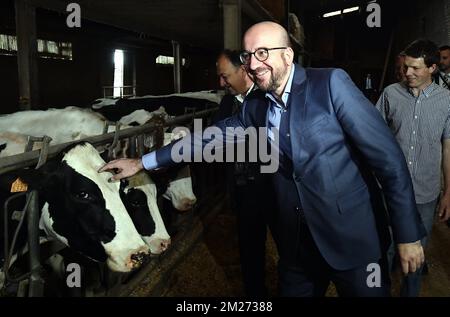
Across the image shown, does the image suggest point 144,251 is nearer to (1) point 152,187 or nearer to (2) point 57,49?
(1) point 152,187

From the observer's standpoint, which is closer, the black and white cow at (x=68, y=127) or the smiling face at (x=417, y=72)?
the smiling face at (x=417, y=72)

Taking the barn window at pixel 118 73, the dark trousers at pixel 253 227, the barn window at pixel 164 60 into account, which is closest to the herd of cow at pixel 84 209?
the dark trousers at pixel 253 227

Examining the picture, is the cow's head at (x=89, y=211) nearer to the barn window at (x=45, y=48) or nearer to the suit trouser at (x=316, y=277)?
the suit trouser at (x=316, y=277)

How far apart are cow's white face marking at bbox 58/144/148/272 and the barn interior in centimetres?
24

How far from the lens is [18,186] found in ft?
6.99

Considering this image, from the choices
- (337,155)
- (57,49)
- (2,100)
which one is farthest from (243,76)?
(57,49)

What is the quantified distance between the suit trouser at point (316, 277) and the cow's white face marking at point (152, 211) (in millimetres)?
934

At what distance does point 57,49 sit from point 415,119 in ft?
34.1

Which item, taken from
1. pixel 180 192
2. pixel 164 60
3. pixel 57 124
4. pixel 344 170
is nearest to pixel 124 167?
pixel 344 170

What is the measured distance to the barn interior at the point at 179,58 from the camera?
3.88 metres

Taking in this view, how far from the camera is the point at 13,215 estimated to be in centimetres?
230

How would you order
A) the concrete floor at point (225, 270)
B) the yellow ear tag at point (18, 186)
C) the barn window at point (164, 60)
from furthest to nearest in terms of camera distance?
1. the barn window at point (164, 60)
2. the concrete floor at point (225, 270)
3. the yellow ear tag at point (18, 186)

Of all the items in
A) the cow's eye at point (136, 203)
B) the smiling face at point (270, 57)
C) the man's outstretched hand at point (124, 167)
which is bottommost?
the cow's eye at point (136, 203)

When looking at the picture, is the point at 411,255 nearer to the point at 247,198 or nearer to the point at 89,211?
the point at 247,198
